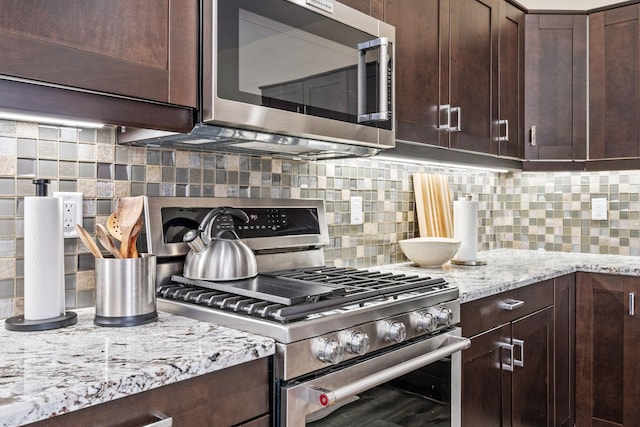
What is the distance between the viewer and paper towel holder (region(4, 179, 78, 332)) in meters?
1.09

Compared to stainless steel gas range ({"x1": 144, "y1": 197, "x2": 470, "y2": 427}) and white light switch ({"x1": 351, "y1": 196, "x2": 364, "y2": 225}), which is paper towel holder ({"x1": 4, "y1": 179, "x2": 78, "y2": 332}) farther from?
white light switch ({"x1": 351, "y1": 196, "x2": 364, "y2": 225})

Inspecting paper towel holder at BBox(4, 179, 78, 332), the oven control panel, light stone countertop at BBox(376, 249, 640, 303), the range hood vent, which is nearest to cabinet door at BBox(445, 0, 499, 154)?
light stone countertop at BBox(376, 249, 640, 303)

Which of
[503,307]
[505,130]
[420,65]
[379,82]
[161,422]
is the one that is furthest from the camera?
[505,130]

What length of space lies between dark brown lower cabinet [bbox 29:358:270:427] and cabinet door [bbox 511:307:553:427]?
48.6 inches

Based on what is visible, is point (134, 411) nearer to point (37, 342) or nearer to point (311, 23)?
point (37, 342)

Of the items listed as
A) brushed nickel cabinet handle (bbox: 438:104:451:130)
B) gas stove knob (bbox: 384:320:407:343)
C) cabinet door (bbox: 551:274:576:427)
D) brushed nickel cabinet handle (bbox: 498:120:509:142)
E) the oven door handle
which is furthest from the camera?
brushed nickel cabinet handle (bbox: 498:120:509:142)

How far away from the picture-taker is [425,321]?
137 cm

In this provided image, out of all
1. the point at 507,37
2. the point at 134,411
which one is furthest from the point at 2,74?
the point at 507,37

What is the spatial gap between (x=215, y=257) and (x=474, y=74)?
4.93ft

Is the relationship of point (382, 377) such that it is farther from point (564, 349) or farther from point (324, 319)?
point (564, 349)

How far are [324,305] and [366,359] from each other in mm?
177

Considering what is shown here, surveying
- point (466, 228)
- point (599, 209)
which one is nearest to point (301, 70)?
point (466, 228)

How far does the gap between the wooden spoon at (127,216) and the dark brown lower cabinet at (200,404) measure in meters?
0.43

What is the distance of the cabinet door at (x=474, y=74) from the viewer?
2.14 meters
